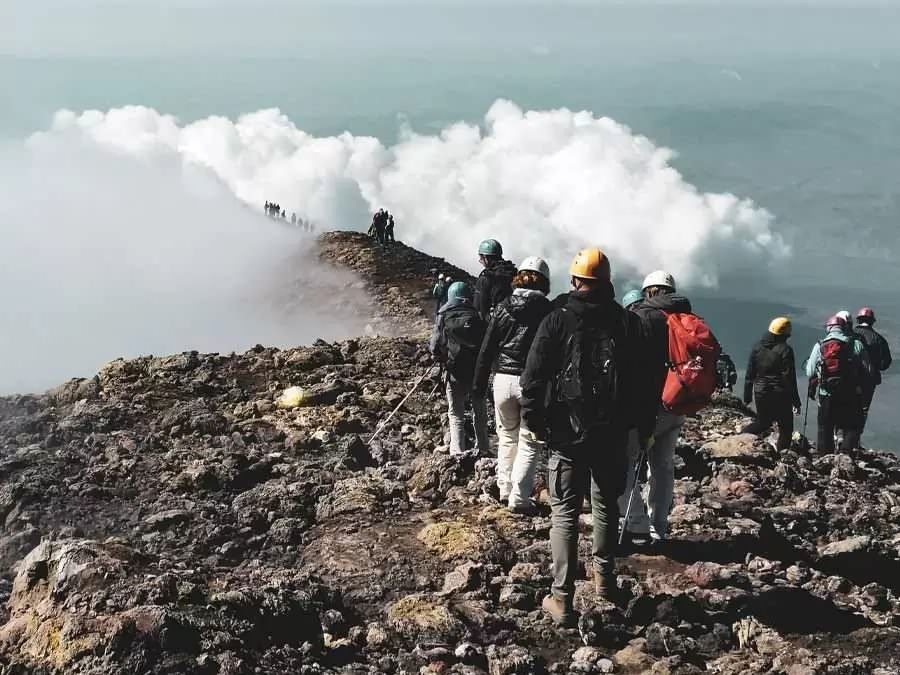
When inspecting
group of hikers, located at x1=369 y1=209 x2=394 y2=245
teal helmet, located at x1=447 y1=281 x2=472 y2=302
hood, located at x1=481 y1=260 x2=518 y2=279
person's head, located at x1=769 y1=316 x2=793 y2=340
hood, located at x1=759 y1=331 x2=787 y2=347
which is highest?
group of hikers, located at x1=369 y1=209 x2=394 y2=245

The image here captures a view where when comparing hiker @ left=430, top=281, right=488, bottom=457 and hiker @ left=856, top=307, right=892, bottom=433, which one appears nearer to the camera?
hiker @ left=430, top=281, right=488, bottom=457

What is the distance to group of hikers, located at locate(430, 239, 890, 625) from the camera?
761 centimetres

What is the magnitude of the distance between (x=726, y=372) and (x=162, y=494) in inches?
398

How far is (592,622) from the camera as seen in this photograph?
A: 25.2 feet

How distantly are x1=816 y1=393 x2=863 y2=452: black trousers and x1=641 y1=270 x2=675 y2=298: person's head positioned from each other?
7708 mm

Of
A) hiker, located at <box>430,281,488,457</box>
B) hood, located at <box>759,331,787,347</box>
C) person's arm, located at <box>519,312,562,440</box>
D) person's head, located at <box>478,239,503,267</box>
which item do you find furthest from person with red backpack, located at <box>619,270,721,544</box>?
hood, located at <box>759,331,787,347</box>

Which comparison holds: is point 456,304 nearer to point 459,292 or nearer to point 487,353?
point 459,292

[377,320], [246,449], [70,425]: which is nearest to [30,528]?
[246,449]

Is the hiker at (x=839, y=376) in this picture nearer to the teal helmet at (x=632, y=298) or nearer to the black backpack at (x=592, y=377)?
the teal helmet at (x=632, y=298)

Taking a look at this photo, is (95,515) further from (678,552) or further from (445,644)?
(678,552)

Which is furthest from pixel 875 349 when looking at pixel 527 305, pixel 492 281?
pixel 527 305

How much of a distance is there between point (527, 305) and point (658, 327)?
1.82 m

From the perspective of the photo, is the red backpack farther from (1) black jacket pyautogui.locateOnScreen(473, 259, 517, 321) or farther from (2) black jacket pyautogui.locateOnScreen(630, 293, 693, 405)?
(1) black jacket pyautogui.locateOnScreen(473, 259, 517, 321)

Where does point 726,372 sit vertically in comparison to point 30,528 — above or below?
above
